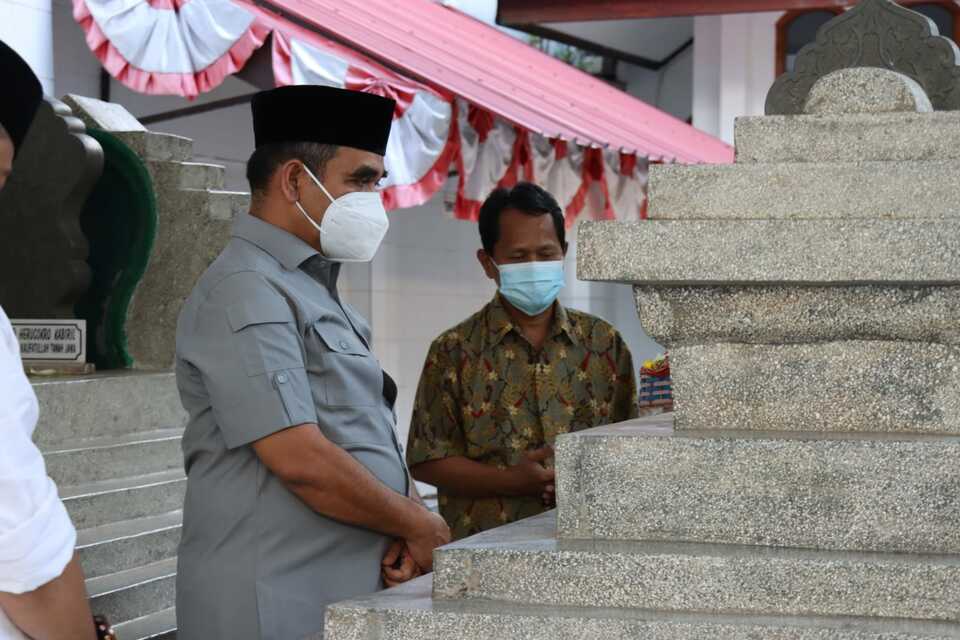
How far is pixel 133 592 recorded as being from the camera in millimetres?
3250

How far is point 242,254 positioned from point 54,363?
161 cm

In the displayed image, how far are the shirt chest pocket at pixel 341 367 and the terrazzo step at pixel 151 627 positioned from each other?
967 mm

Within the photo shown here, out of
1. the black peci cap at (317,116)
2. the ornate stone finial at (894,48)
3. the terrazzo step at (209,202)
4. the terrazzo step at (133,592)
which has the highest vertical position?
the ornate stone finial at (894,48)

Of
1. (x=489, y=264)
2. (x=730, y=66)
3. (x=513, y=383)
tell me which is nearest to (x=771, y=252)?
(x=513, y=383)

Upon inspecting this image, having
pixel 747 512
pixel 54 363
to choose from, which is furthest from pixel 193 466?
pixel 54 363

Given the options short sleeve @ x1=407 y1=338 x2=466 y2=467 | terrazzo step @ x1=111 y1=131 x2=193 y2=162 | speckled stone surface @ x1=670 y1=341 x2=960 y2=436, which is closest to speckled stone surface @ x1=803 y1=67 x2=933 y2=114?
speckled stone surface @ x1=670 y1=341 x2=960 y2=436

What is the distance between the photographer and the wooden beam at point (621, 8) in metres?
10.6

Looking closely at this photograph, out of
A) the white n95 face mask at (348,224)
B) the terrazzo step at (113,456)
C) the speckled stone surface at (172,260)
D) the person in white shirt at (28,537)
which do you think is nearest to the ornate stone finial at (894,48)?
the white n95 face mask at (348,224)

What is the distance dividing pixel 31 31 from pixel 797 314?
145 inches

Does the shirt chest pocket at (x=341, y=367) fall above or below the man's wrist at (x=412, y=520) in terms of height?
above

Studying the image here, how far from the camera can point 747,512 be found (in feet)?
6.34

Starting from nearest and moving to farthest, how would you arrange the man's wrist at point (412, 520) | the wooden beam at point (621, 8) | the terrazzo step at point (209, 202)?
the man's wrist at point (412, 520)
the terrazzo step at point (209, 202)
the wooden beam at point (621, 8)

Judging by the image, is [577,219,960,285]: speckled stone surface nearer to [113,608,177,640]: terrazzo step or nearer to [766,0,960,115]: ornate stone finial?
[766,0,960,115]: ornate stone finial

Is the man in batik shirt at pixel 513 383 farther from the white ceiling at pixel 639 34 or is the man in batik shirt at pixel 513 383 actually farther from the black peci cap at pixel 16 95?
the white ceiling at pixel 639 34
